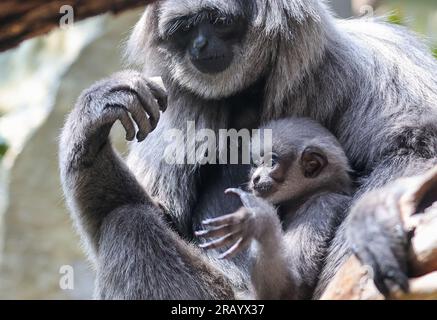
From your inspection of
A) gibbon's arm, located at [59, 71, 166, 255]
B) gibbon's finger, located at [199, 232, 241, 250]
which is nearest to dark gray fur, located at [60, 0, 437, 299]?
gibbon's arm, located at [59, 71, 166, 255]

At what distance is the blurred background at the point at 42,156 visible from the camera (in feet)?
40.6

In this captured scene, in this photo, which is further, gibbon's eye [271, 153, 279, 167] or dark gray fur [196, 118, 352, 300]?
gibbon's eye [271, 153, 279, 167]

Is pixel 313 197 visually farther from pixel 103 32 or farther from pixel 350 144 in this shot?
pixel 103 32

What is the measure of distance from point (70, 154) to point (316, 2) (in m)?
1.98

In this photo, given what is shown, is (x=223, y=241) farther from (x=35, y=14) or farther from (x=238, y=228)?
(x=35, y=14)

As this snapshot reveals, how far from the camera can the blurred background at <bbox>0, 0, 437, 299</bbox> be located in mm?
12375

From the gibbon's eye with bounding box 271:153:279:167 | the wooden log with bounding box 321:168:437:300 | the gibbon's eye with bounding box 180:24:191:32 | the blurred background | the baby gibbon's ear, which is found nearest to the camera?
the wooden log with bounding box 321:168:437:300

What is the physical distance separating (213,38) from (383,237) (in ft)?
6.91

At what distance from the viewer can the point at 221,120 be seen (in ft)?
18.4

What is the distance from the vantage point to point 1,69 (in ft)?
47.6

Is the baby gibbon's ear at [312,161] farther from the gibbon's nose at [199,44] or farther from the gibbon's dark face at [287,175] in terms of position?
the gibbon's nose at [199,44]
